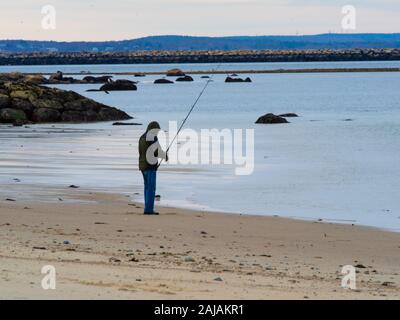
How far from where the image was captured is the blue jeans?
1478cm

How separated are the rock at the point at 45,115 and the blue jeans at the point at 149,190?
78.3ft

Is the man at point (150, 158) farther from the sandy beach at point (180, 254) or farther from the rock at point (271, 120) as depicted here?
the rock at point (271, 120)

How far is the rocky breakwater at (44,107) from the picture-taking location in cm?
3803

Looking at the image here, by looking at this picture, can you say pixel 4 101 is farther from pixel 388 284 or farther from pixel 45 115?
pixel 388 284

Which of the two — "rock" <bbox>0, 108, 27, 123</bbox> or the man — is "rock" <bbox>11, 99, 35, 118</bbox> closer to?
"rock" <bbox>0, 108, 27, 123</bbox>

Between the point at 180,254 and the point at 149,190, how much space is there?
11.9ft

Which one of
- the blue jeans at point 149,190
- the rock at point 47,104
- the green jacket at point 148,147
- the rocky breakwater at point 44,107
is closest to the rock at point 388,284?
the blue jeans at point 149,190

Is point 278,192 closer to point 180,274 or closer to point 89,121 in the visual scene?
point 180,274

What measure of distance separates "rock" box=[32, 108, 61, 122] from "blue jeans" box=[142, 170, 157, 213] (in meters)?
23.9

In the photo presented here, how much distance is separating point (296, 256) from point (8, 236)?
3.22m

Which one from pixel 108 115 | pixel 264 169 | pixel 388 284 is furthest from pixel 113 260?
pixel 108 115

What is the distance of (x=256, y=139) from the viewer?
33.2 meters

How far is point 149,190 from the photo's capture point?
1477 cm

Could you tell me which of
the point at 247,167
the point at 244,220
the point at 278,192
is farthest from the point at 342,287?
the point at 247,167
